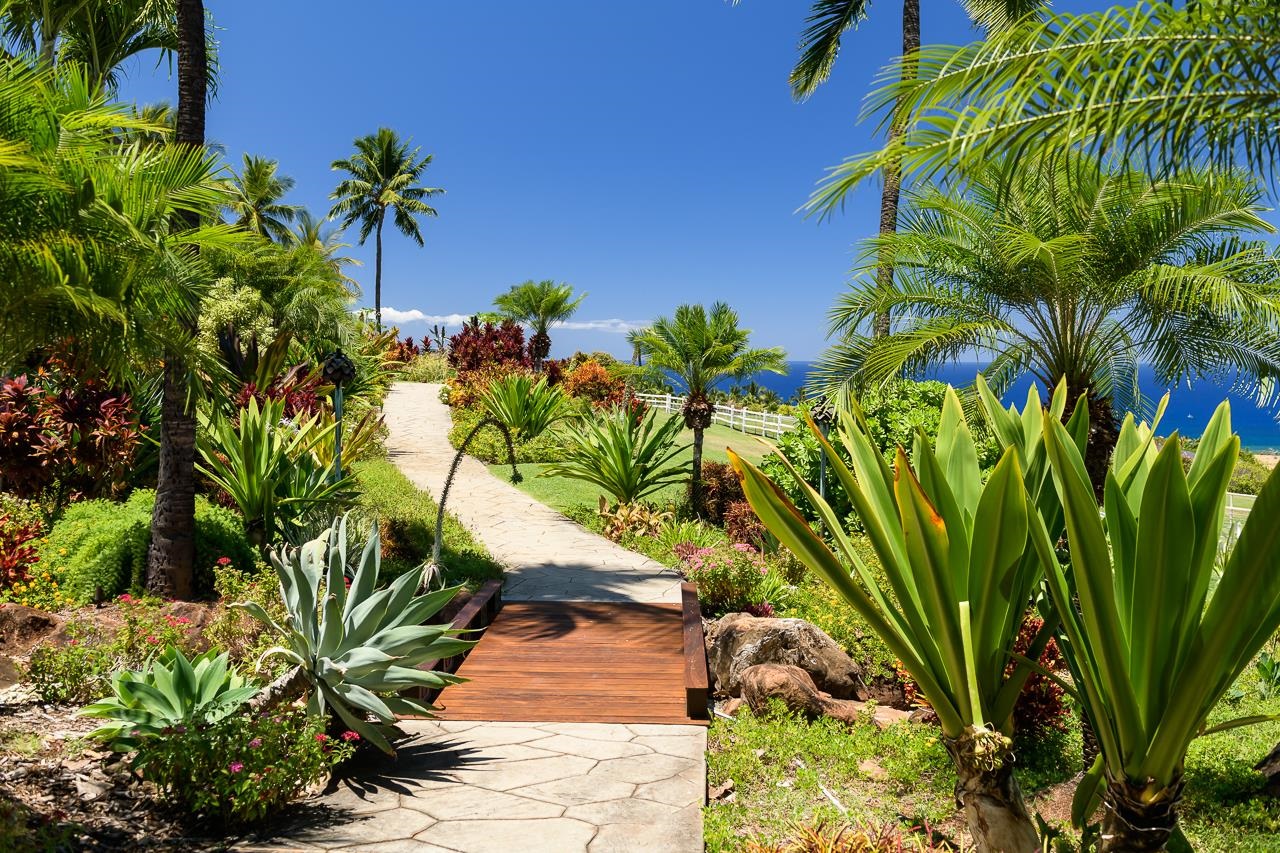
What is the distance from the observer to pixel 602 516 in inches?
508

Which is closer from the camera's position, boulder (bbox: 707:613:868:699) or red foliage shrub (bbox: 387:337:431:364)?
boulder (bbox: 707:613:868:699)

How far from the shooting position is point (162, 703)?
397cm

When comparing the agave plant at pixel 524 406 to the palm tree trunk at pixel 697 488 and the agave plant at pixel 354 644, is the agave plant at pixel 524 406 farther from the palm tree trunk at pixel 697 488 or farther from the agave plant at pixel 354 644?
the agave plant at pixel 354 644

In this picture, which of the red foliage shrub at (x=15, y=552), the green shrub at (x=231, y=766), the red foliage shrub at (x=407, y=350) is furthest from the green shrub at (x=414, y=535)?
the red foliage shrub at (x=407, y=350)

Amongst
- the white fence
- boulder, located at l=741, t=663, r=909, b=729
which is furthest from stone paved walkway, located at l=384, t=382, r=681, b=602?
the white fence

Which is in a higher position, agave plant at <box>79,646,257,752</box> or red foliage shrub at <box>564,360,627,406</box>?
red foliage shrub at <box>564,360,627,406</box>

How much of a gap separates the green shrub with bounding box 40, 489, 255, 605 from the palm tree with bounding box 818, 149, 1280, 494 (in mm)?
6709

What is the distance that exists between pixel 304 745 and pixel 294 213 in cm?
4311

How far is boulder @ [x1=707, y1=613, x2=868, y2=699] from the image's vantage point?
6.45 metres

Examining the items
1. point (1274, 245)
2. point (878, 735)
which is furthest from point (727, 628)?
point (1274, 245)

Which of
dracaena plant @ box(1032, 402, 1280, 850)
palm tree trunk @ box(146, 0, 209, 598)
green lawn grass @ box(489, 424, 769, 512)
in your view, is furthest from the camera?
green lawn grass @ box(489, 424, 769, 512)

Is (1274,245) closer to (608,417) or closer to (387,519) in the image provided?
(608,417)

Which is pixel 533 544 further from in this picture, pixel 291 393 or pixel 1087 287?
pixel 1087 287

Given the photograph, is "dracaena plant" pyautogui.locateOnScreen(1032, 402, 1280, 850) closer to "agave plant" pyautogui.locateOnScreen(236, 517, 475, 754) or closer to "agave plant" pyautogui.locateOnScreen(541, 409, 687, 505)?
"agave plant" pyautogui.locateOnScreen(236, 517, 475, 754)
